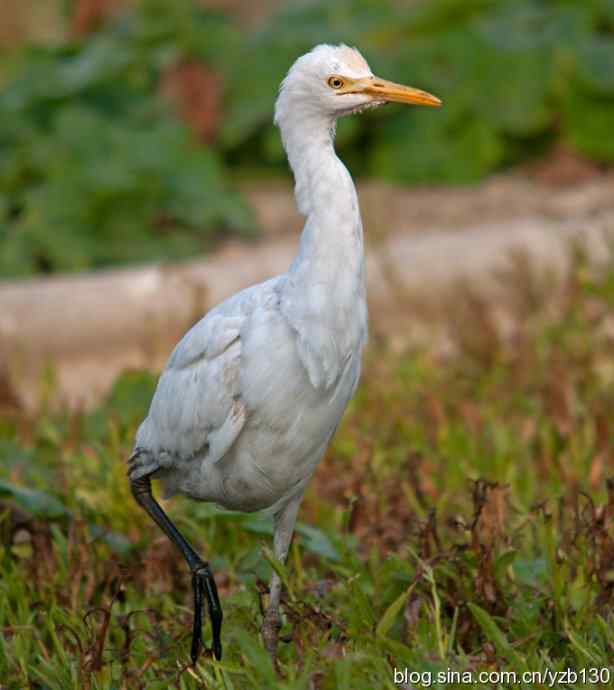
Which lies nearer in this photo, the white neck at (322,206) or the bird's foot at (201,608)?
the white neck at (322,206)

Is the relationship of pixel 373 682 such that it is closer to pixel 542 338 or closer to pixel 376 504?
pixel 376 504

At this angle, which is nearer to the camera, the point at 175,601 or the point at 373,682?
the point at 373,682

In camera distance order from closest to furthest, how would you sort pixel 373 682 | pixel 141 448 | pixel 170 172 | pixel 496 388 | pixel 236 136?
pixel 373 682 → pixel 141 448 → pixel 496 388 → pixel 170 172 → pixel 236 136

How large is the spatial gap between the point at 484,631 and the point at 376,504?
1.06m

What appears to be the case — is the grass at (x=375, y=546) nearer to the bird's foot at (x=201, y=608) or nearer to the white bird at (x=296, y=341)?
the bird's foot at (x=201, y=608)

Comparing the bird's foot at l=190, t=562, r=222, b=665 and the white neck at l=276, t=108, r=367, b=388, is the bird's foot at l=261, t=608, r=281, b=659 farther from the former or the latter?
the white neck at l=276, t=108, r=367, b=388

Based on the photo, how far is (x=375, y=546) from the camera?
4.34 m

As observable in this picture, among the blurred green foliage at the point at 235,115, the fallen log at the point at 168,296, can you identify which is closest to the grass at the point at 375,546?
the fallen log at the point at 168,296

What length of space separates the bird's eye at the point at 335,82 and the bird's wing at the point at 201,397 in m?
0.59

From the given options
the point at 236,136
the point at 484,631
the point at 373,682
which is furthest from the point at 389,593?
the point at 236,136

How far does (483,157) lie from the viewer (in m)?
8.08

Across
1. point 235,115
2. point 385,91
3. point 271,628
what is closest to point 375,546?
point 271,628

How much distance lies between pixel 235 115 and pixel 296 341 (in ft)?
15.9

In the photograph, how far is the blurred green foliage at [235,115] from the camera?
24.1 ft
